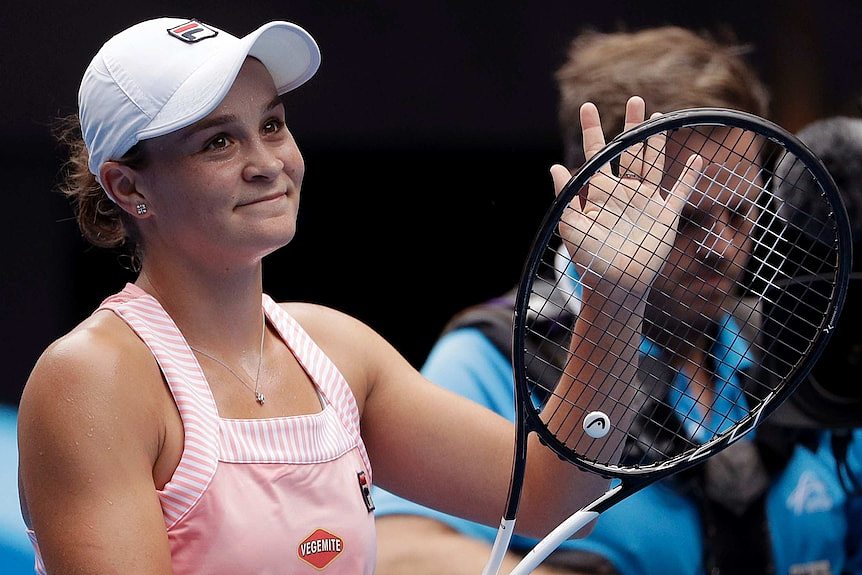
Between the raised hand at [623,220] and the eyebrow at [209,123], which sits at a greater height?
the raised hand at [623,220]

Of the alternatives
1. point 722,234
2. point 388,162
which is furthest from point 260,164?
point 388,162

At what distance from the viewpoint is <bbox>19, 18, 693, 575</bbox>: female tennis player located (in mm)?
1052

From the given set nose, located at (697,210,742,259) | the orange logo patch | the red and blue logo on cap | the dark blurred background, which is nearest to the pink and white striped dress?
the orange logo patch

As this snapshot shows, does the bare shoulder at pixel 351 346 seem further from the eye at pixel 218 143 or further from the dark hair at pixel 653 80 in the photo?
the dark hair at pixel 653 80

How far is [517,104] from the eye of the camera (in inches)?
92.6

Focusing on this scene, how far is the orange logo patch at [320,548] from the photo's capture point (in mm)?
1122

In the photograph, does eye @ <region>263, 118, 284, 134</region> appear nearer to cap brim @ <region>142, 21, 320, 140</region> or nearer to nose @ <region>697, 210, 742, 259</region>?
cap brim @ <region>142, 21, 320, 140</region>

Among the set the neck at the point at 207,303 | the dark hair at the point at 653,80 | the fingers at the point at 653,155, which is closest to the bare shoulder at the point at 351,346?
the neck at the point at 207,303

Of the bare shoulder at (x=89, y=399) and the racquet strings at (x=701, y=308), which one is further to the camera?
the racquet strings at (x=701, y=308)

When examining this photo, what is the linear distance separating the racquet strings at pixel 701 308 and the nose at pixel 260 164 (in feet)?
0.85

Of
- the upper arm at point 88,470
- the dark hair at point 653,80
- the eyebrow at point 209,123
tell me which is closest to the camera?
the upper arm at point 88,470

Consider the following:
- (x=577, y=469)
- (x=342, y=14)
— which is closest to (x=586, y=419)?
(x=577, y=469)

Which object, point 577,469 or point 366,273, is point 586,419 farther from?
point 366,273

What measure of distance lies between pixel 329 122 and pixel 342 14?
0.19m
